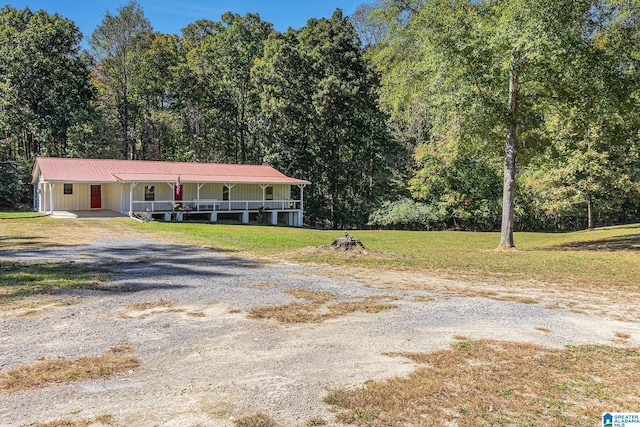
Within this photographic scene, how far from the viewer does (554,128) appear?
24.6 m

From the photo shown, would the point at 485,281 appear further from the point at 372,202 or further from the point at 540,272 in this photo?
the point at 372,202

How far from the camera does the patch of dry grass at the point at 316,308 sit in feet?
21.3

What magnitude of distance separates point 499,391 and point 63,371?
3936mm

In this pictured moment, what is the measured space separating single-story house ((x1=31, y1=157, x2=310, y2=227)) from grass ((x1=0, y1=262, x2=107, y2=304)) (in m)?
16.9

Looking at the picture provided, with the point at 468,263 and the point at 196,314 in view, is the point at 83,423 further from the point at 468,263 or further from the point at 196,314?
the point at 468,263

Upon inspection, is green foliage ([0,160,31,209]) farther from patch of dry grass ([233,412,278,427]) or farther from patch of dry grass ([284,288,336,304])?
patch of dry grass ([233,412,278,427])

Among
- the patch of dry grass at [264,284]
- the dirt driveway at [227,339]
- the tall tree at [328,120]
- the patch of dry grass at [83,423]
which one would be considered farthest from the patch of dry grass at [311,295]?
the tall tree at [328,120]

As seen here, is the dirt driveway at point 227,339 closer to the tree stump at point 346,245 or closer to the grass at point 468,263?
the grass at point 468,263

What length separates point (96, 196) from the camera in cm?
3052

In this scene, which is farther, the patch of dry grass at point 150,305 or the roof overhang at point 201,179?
the roof overhang at point 201,179

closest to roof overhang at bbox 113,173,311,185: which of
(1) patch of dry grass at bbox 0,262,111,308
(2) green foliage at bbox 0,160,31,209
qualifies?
(2) green foliage at bbox 0,160,31,209

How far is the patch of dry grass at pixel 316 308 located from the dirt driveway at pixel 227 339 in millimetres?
193

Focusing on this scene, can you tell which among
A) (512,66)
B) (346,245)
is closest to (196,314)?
(346,245)

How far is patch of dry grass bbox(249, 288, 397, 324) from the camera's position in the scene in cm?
650
